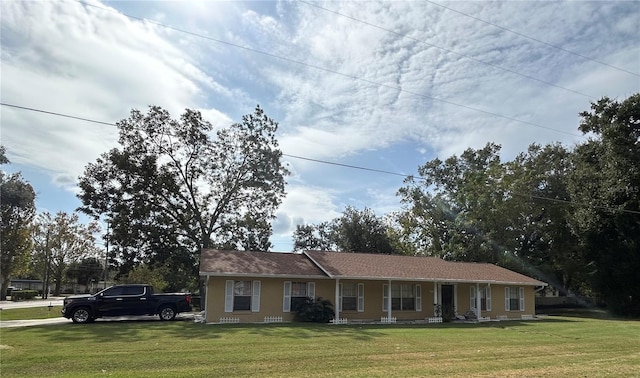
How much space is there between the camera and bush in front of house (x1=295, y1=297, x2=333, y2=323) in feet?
79.6

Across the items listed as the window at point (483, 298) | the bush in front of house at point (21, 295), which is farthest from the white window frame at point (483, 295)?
the bush in front of house at point (21, 295)

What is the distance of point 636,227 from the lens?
112 ft

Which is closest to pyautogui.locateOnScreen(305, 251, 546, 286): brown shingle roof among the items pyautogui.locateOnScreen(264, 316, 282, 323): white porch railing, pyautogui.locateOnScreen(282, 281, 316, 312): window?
pyautogui.locateOnScreen(282, 281, 316, 312): window

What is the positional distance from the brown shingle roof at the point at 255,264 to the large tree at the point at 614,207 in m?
22.0

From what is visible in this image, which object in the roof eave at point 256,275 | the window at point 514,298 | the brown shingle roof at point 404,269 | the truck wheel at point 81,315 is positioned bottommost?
the truck wheel at point 81,315

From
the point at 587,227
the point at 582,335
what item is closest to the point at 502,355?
the point at 582,335

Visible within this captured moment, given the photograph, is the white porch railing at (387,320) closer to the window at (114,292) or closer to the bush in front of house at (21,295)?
the window at (114,292)

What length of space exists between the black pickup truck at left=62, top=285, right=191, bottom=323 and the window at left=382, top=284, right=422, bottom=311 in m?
11.1

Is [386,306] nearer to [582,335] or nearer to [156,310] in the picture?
[582,335]

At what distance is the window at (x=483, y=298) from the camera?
29.5 meters

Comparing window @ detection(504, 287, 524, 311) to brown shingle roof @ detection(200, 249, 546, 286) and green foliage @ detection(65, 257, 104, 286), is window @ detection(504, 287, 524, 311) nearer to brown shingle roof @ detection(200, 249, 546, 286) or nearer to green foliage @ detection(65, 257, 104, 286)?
brown shingle roof @ detection(200, 249, 546, 286)

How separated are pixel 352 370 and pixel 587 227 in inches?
1223

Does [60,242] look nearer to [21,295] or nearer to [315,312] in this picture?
[21,295]

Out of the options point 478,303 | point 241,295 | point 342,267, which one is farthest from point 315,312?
point 478,303
